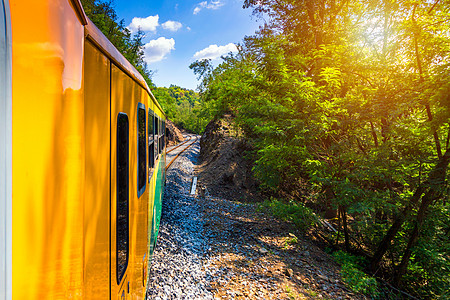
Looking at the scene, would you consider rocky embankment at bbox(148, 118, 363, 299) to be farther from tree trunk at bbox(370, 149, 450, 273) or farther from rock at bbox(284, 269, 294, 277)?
tree trunk at bbox(370, 149, 450, 273)

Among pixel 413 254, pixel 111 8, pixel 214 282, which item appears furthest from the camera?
pixel 111 8

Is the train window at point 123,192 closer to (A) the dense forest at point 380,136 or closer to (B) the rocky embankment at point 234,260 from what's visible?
(B) the rocky embankment at point 234,260

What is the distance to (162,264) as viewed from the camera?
4.77 m

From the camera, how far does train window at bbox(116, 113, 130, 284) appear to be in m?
1.84

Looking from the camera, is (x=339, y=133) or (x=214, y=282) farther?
(x=339, y=133)

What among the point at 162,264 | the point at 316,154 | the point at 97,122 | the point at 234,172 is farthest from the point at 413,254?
the point at 234,172

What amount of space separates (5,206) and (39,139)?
0.83 feet

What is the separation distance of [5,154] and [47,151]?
19cm

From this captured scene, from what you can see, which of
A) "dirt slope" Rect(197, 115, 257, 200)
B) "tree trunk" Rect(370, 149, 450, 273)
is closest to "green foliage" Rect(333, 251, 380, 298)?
"tree trunk" Rect(370, 149, 450, 273)

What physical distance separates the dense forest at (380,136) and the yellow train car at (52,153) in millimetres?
5490

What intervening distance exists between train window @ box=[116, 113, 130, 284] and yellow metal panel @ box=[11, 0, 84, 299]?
0.83 m

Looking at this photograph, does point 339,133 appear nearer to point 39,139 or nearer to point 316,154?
point 316,154

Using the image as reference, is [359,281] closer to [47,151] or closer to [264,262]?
[264,262]

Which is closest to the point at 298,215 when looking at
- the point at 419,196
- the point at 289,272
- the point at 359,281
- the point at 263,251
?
the point at 263,251
